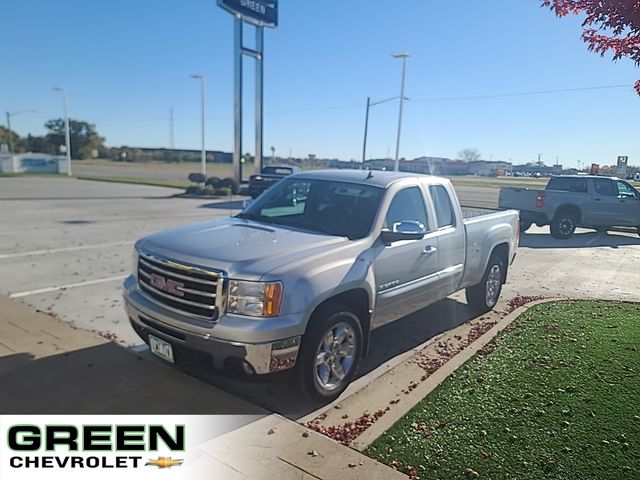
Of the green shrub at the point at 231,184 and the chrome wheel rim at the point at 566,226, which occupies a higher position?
the chrome wheel rim at the point at 566,226

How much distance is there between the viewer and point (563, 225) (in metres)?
14.3

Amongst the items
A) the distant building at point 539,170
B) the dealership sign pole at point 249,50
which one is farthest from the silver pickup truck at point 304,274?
the dealership sign pole at point 249,50

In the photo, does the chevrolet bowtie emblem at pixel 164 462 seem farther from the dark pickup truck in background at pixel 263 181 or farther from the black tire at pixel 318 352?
the dark pickup truck in background at pixel 263 181

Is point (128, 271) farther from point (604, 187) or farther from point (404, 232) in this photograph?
point (604, 187)

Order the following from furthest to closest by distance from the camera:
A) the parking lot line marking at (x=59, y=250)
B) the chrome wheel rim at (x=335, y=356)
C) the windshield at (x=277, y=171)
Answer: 1. the windshield at (x=277, y=171)
2. the parking lot line marking at (x=59, y=250)
3. the chrome wheel rim at (x=335, y=356)

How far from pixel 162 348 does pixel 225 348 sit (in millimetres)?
687

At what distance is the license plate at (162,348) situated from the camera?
3700 millimetres

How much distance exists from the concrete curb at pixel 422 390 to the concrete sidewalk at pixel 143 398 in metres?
0.25

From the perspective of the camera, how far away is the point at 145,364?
4.36 metres

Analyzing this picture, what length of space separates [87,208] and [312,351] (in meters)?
15.4

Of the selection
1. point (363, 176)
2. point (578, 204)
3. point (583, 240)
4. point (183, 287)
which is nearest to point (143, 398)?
point (183, 287)

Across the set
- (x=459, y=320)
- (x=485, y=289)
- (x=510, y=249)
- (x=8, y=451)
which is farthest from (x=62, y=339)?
(x=510, y=249)

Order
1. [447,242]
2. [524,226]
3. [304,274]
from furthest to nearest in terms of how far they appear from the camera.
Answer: [524,226] → [447,242] → [304,274]

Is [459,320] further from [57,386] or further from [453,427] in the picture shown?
[57,386]
